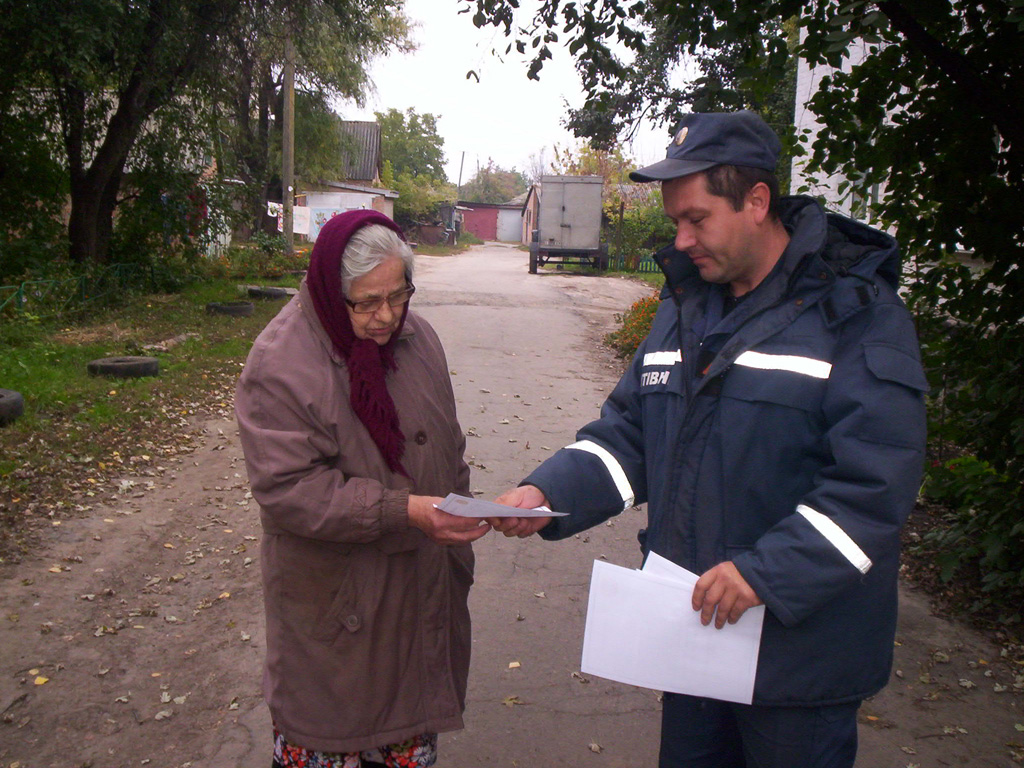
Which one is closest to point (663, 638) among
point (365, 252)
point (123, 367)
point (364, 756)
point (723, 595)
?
point (723, 595)

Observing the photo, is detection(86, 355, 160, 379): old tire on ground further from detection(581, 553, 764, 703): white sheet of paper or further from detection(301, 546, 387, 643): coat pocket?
detection(581, 553, 764, 703): white sheet of paper

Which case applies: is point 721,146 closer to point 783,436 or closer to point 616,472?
point 783,436

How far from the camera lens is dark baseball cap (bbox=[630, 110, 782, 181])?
2158mm

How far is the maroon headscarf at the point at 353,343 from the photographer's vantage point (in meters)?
2.45

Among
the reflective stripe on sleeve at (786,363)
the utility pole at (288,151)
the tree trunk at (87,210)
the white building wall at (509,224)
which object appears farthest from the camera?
the white building wall at (509,224)

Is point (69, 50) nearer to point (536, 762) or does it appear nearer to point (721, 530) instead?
point (536, 762)

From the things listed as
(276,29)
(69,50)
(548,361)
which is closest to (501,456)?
(548,361)

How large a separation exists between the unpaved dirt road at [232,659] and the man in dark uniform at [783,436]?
5.50ft

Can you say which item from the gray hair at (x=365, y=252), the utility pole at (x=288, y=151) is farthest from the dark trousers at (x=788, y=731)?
the utility pole at (x=288, y=151)

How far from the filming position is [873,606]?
2084 millimetres

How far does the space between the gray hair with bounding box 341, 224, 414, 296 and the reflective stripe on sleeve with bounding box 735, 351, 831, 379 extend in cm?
101

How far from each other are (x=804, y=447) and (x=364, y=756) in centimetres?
155

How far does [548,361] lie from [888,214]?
7840mm

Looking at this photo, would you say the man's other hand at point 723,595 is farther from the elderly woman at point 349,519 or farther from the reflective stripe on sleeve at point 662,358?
the elderly woman at point 349,519
